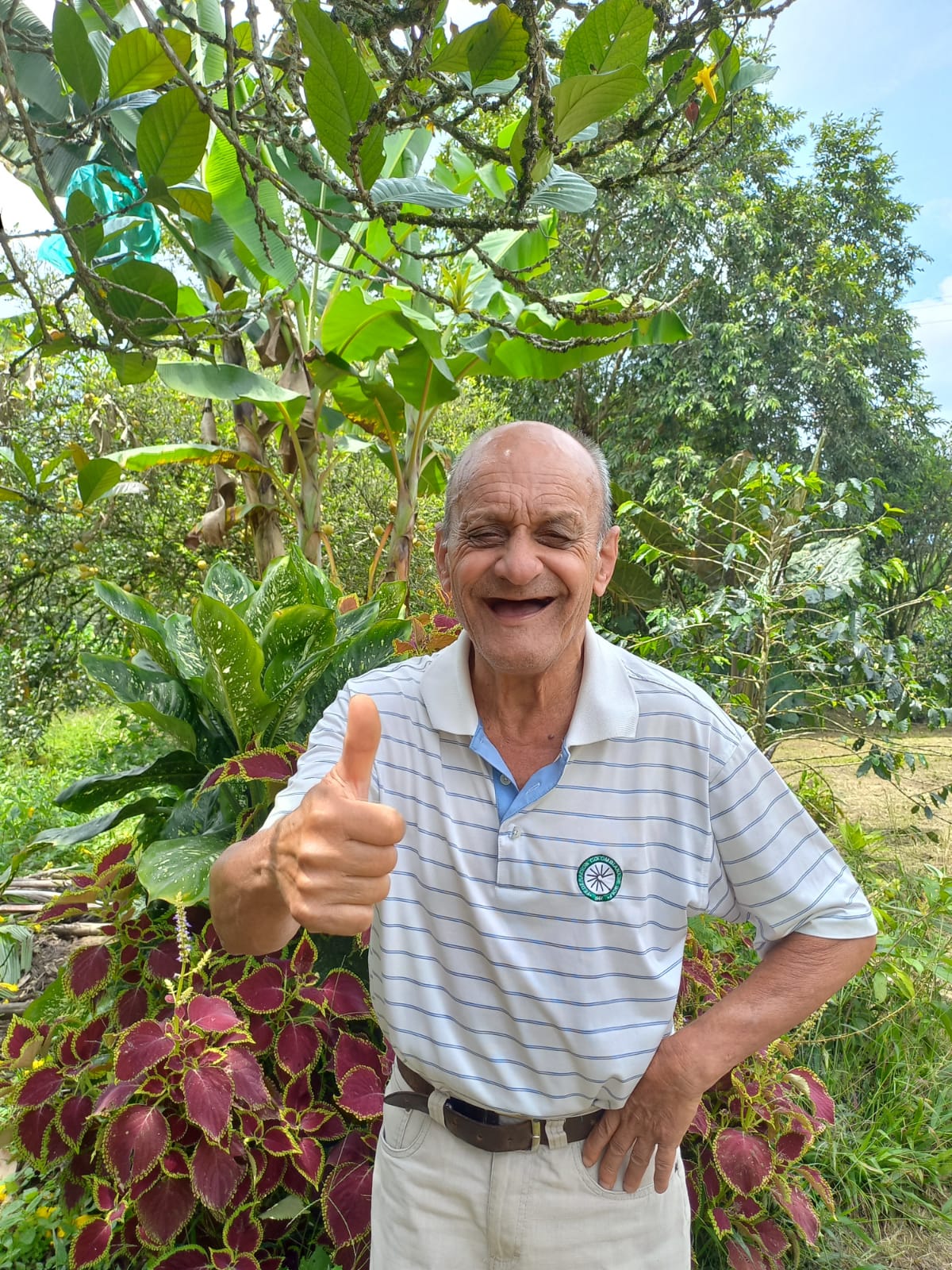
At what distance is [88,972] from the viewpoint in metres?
1.94

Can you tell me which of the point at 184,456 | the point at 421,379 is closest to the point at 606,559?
the point at 421,379

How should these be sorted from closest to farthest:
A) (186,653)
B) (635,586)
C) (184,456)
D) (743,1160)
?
(743,1160)
(186,653)
(184,456)
(635,586)

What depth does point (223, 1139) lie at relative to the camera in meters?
1.63

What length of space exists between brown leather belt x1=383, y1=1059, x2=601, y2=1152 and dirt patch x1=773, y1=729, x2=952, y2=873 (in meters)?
2.27

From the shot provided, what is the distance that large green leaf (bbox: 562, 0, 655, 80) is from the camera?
0.88 meters

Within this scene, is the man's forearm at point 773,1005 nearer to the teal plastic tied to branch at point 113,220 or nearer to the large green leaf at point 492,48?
the large green leaf at point 492,48

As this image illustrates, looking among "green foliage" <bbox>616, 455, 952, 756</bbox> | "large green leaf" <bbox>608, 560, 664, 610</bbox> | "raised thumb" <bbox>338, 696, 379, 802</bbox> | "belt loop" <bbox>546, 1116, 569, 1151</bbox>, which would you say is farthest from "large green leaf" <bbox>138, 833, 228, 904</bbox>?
"large green leaf" <bbox>608, 560, 664, 610</bbox>

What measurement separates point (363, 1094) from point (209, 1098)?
0.32 metres

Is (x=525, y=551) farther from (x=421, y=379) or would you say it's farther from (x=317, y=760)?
(x=421, y=379)

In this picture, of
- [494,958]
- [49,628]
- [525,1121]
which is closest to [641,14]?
[494,958]

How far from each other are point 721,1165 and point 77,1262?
4.24 feet

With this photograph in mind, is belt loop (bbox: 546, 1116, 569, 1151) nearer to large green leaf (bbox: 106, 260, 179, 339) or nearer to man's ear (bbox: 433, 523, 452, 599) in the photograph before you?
man's ear (bbox: 433, 523, 452, 599)

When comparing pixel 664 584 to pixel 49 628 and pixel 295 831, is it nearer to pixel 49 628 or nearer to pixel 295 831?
pixel 49 628

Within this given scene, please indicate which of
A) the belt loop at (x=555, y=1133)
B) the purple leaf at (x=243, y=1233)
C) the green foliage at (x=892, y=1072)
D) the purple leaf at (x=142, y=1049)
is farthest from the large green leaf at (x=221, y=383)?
the green foliage at (x=892, y=1072)
